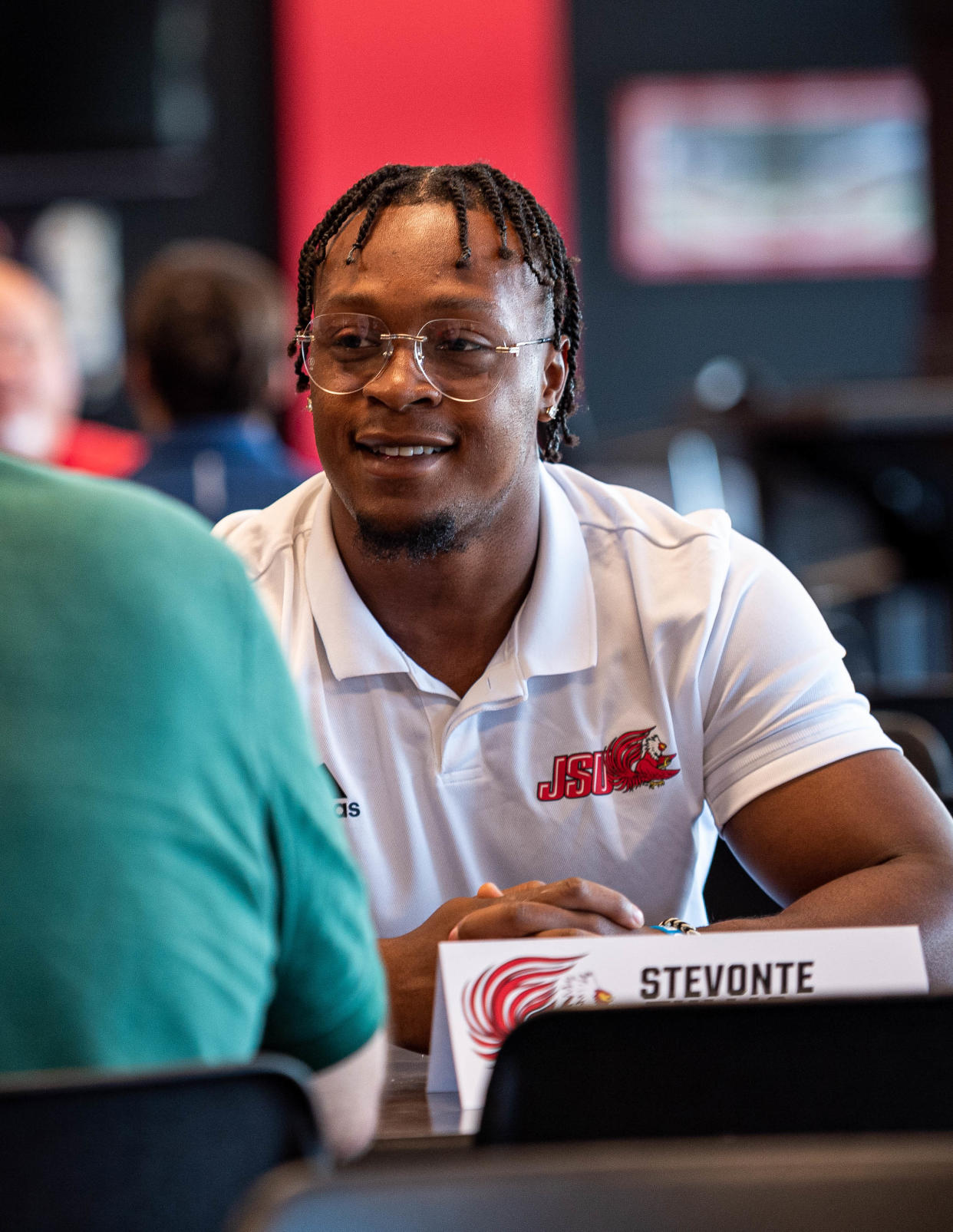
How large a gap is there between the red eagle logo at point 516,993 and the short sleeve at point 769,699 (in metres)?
0.49

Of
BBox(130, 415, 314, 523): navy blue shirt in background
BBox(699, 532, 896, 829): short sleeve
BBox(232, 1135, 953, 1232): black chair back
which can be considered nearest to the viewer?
BBox(232, 1135, 953, 1232): black chair back

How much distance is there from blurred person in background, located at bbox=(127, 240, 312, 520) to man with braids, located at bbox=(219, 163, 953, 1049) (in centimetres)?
120

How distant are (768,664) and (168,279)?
1.88 m

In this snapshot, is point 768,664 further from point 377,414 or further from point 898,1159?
point 898,1159

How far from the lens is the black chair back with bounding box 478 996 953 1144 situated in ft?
2.96

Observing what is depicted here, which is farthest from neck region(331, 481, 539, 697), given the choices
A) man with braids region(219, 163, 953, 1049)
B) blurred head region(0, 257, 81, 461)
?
blurred head region(0, 257, 81, 461)

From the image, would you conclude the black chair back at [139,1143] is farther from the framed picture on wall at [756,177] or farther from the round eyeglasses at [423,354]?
the framed picture on wall at [756,177]

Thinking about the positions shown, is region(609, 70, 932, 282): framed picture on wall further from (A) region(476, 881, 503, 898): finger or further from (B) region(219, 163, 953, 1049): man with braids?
(A) region(476, 881, 503, 898): finger

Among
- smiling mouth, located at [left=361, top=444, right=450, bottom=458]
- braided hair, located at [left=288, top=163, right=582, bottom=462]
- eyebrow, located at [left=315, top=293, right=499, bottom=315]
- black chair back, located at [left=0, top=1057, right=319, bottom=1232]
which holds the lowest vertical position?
black chair back, located at [left=0, top=1057, right=319, bottom=1232]

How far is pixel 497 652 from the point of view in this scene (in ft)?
5.29

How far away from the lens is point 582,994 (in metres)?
1.08

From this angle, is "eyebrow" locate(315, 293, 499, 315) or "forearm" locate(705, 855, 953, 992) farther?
"eyebrow" locate(315, 293, 499, 315)

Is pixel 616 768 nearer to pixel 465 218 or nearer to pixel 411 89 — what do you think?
pixel 465 218

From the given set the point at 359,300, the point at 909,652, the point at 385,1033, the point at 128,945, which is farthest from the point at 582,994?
the point at 909,652
